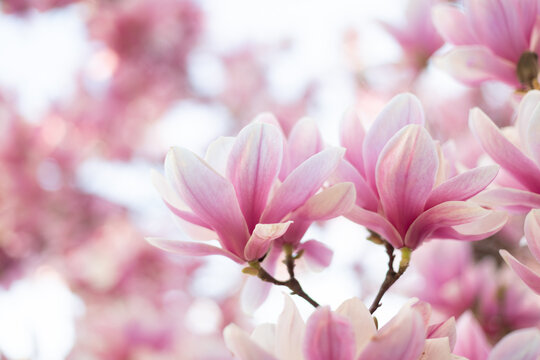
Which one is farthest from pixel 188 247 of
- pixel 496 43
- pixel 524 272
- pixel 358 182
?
pixel 496 43

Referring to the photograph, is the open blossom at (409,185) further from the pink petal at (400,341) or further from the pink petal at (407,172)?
the pink petal at (400,341)

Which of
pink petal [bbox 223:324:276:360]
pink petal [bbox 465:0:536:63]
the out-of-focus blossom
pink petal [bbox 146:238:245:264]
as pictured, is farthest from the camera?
the out-of-focus blossom

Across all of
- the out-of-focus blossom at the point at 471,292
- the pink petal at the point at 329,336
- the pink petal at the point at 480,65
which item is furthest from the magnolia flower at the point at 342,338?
the out-of-focus blossom at the point at 471,292

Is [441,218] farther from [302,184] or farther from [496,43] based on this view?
[496,43]

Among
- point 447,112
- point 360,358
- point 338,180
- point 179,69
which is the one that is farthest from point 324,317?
point 179,69

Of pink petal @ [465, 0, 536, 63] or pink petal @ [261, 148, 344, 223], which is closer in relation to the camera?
pink petal @ [261, 148, 344, 223]

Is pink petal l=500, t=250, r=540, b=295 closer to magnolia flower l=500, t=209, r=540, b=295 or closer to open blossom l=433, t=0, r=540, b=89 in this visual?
magnolia flower l=500, t=209, r=540, b=295

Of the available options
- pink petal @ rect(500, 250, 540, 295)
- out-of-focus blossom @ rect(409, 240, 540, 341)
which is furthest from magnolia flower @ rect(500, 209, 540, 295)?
out-of-focus blossom @ rect(409, 240, 540, 341)
